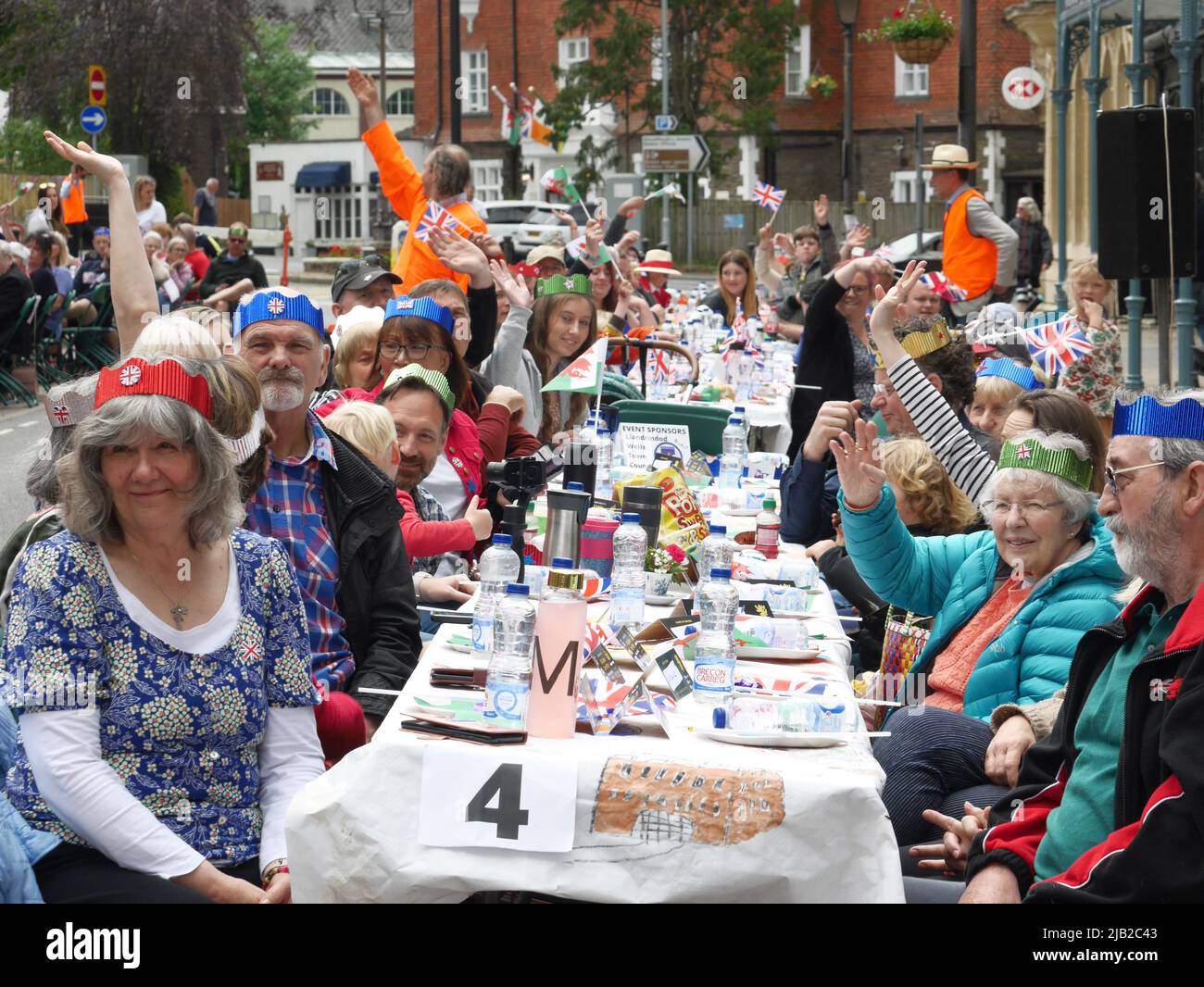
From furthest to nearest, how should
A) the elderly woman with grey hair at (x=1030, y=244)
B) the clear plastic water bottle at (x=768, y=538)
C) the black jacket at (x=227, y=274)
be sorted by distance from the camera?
the elderly woman with grey hair at (x=1030, y=244) < the black jacket at (x=227, y=274) < the clear plastic water bottle at (x=768, y=538)

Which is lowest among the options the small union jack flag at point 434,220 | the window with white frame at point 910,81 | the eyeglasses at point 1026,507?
the eyeglasses at point 1026,507

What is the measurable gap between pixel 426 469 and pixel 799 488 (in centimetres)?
157

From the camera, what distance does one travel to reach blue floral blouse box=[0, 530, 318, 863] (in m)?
3.09

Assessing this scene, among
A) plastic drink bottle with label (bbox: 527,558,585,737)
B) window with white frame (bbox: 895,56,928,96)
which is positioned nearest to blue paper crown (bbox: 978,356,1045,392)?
plastic drink bottle with label (bbox: 527,558,585,737)

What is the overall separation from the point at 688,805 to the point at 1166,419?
130 centimetres

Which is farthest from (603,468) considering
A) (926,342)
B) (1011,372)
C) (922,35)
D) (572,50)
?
(572,50)

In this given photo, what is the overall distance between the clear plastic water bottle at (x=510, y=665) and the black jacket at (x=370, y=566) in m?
1.01

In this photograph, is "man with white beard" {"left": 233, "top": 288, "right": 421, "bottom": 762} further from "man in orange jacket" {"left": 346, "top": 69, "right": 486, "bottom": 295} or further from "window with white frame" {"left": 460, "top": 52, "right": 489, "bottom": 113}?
"window with white frame" {"left": 460, "top": 52, "right": 489, "bottom": 113}

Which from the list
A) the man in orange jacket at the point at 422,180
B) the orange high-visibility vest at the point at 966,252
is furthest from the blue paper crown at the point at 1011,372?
the orange high-visibility vest at the point at 966,252

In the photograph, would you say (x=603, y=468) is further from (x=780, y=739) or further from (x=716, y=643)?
(x=780, y=739)

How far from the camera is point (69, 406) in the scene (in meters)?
3.94

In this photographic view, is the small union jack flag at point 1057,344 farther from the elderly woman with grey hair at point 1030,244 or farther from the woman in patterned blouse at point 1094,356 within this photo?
the elderly woman with grey hair at point 1030,244

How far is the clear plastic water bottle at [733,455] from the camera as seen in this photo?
680 centimetres

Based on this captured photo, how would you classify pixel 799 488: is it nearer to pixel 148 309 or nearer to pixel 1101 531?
pixel 1101 531
